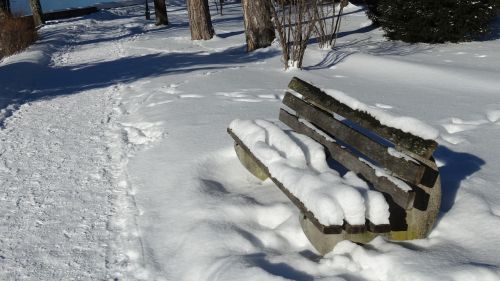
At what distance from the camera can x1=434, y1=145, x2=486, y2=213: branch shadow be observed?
11.4ft

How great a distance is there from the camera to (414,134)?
2945 mm

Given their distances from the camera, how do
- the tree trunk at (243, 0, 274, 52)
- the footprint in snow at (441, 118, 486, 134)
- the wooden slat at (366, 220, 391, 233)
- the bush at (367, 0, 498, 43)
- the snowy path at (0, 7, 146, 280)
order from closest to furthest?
the wooden slat at (366, 220, 391, 233)
the snowy path at (0, 7, 146, 280)
the footprint in snow at (441, 118, 486, 134)
the bush at (367, 0, 498, 43)
the tree trunk at (243, 0, 274, 52)

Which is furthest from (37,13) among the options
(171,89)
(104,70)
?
(171,89)

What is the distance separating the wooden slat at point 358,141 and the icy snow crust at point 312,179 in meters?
0.17

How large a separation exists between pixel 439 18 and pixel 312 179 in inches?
352

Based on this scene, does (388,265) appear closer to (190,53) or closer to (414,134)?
(414,134)

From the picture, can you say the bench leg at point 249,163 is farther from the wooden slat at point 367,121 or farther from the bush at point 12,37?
the bush at point 12,37

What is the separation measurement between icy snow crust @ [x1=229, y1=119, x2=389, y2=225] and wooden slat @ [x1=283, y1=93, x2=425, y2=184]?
0.17 m

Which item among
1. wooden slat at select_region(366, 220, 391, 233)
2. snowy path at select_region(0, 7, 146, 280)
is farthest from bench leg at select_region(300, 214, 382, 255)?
snowy path at select_region(0, 7, 146, 280)

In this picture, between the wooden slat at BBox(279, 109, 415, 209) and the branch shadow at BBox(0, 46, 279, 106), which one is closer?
the wooden slat at BBox(279, 109, 415, 209)

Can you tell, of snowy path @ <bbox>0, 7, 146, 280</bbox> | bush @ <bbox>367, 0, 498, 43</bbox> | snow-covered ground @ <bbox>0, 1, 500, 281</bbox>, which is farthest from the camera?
bush @ <bbox>367, 0, 498, 43</bbox>

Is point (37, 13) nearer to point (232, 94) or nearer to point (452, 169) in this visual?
point (232, 94)

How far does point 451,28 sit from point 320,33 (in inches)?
110

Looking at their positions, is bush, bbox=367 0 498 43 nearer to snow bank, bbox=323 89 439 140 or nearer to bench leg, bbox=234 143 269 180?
bench leg, bbox=234 143 269 180
